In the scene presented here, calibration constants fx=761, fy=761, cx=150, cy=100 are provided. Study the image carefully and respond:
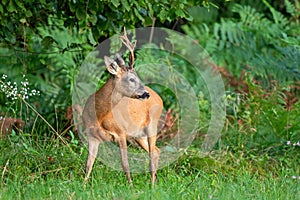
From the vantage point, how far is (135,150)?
25.0 ft

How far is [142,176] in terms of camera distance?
6.76 metres

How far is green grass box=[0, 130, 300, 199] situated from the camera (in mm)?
5660

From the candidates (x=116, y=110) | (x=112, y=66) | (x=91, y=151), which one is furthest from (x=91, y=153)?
(x=112, y=66)

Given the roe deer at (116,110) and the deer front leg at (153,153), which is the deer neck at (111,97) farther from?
the deer front leg at (153,153)

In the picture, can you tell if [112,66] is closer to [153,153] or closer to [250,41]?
[153,153]

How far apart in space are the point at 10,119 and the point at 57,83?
3695mm

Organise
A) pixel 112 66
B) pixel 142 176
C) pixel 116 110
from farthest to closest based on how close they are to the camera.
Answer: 1. pixel 142 176
2. pixel 116 110
3. pixel 112 66

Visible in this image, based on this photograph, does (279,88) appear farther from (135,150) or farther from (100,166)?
(100,166)

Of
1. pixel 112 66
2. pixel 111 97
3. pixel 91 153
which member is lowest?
pixel 91 153

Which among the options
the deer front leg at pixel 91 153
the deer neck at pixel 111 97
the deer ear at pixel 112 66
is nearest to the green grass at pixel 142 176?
the deer front leg at pixel 91 153

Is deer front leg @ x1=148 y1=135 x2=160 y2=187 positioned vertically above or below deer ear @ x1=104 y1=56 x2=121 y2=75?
below

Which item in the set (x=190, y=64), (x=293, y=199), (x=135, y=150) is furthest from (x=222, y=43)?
(x=293, y=199)

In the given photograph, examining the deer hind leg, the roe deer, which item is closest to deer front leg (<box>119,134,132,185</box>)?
the roe deer

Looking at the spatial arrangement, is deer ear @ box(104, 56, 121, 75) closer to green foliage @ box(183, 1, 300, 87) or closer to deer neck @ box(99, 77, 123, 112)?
deer neck @ box(99, 77, 123, 112)
